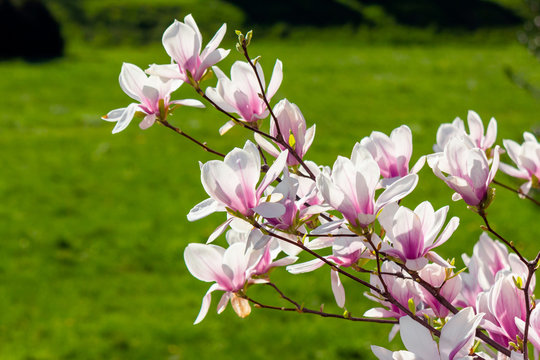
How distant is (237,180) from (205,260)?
0.26 m

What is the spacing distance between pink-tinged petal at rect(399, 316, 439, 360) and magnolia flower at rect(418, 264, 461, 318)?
0.92ft

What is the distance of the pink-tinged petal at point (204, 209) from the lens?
3.89ft

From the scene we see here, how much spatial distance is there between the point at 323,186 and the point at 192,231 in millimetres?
6699

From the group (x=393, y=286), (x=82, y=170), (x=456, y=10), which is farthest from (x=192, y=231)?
(x=456, y=10)

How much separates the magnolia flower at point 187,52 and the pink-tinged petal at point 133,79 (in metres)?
0.08

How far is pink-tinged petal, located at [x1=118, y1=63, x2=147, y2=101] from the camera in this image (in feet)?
4.71

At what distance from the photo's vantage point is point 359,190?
44.8 inches

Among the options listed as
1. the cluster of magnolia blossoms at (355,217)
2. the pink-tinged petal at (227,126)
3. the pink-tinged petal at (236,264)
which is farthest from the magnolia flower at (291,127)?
the pink-tinged petal at (236,264)

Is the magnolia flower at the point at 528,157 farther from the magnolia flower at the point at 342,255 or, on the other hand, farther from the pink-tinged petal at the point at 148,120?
the pink-tinged petal at the point at 148,120

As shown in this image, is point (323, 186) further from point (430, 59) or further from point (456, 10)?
point (456, 10)

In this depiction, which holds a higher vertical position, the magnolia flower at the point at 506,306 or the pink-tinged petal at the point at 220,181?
the pink-tinged petal at the point at 220,181

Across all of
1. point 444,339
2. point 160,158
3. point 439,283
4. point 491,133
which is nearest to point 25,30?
point 160,158

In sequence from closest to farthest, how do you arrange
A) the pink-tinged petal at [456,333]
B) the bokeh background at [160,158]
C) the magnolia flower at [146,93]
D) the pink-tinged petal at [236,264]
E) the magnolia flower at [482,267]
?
the pink-tinged petal at [456,333], the pink-tinged petal at [236,264], the magnolia flower at [146,93], the magnolia flower at [482,267], the bokeh background at [160,158]

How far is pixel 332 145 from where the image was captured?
11.1 meters
